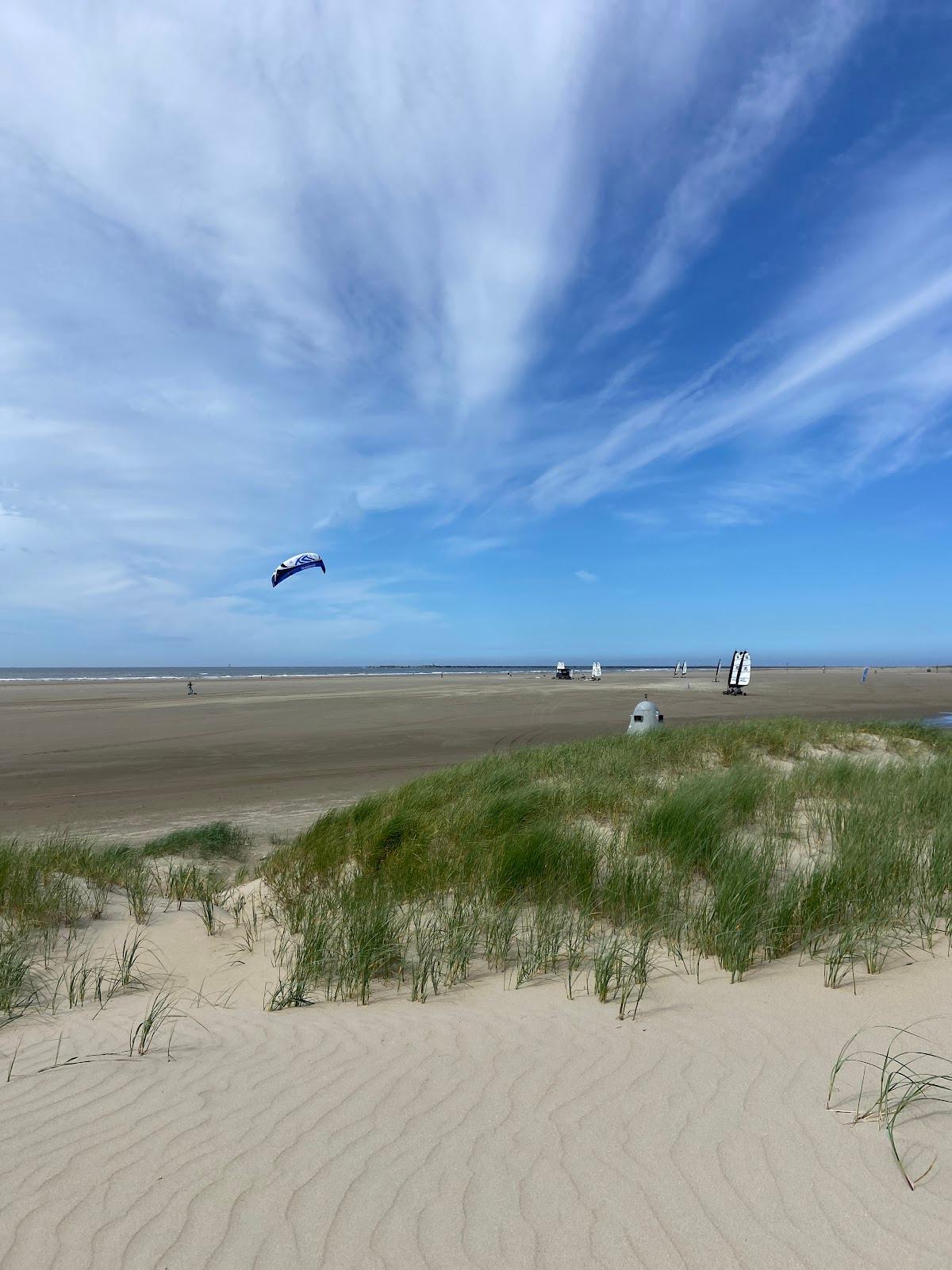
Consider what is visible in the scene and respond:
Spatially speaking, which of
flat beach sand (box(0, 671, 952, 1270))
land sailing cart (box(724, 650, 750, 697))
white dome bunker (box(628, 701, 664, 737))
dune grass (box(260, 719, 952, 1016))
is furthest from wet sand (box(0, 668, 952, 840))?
flat beach sand (box(0, 671, 952, 1270))

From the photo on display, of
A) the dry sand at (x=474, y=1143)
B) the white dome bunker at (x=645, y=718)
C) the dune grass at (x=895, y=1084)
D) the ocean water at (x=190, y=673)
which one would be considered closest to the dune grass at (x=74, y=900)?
the dry sand at (x=474, y=1143)

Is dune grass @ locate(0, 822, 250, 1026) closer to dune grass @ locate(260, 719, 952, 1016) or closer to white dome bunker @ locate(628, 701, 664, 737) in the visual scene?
dune grass @ locate(260, 719, 952, 1016)

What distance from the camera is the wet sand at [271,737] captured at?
11406 millimetres

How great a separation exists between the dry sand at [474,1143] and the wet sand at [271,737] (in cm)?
681

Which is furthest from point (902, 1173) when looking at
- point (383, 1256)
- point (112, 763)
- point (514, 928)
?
point (112, 763)

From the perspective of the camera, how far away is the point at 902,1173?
2.32 m

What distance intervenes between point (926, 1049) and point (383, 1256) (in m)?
2.73

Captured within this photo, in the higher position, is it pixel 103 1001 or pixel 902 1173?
pixel 902 1173

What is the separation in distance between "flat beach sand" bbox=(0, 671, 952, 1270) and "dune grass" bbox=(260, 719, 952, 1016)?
→ 220 millimetres

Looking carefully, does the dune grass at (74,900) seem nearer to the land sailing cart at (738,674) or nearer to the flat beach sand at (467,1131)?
the flat beach sand at (467,1131)

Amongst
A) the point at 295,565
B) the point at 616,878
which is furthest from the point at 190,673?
the point at 616,878

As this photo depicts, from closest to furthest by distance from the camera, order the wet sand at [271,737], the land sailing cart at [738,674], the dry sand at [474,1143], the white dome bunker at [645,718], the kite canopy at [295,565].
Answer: the dry sand at [474,1143], the wet sand at [271,737], the white dome bunker at [645,718], the kite canopy at [295,565], the land sailing cart at [738,674]

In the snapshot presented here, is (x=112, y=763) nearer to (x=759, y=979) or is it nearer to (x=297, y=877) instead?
(x=297, y=877)

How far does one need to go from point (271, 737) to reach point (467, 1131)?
18.5 metres
